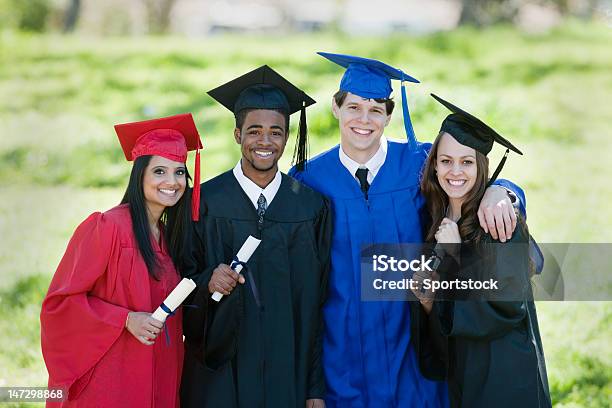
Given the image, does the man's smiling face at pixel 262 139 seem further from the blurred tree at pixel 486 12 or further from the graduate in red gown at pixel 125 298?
the blurred tree at pixel 486 12

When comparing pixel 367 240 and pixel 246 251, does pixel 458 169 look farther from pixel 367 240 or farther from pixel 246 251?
pixel 246 251

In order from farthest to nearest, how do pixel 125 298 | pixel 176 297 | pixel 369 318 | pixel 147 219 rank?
pixel 369 318, pixel 147 219, pixel 125 298, pixel 176 297

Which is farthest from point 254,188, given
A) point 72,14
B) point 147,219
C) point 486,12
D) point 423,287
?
point 72,14

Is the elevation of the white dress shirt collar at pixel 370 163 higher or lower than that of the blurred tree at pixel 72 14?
lower

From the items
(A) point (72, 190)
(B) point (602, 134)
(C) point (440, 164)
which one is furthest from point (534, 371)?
(B) point (602, 134)

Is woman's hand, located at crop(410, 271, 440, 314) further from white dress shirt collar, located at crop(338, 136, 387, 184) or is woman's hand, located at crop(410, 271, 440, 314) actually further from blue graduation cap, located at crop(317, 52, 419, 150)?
blue graduation cap, located at crop(317, 52, 419, 150)

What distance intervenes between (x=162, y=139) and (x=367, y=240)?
3.28 ft

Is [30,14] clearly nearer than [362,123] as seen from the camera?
No

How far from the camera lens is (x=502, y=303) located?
10.9 feet

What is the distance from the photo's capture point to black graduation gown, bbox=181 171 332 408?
11.6ft

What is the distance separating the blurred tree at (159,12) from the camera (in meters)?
19.1

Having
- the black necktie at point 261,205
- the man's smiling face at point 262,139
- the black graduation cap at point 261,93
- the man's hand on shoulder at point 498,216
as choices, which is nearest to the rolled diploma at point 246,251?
the black necktie at point 261,205

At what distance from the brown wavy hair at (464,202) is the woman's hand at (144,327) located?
48.8 inches

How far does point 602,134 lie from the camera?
995 centimetres
